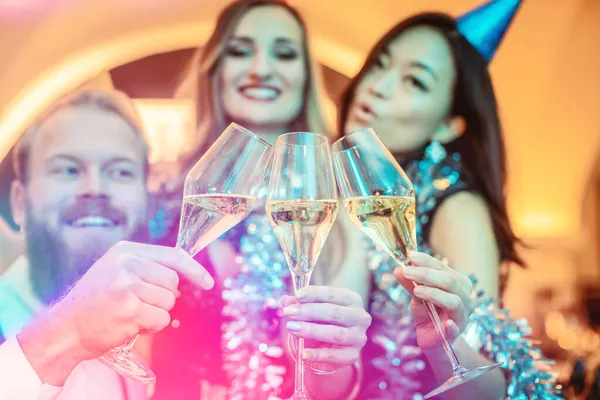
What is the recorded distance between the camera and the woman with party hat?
3.83ft

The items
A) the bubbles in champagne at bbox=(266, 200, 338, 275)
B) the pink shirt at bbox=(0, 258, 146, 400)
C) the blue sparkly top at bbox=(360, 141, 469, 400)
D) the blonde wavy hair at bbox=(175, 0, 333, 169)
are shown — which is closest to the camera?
the bubbles in champagne at bbox=(266, 200, 338, 275)

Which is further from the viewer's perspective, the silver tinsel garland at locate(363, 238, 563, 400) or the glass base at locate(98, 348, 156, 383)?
the silver tinsel garland at locate(363, 238, 563, 400)

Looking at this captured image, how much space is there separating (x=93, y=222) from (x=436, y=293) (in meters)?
0.69

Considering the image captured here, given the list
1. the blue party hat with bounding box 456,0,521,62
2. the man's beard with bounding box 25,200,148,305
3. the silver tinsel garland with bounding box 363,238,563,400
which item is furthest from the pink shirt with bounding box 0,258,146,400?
the blue party hat with bounding box 456,0,521,62

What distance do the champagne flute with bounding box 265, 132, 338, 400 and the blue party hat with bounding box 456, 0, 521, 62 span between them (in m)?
0.58

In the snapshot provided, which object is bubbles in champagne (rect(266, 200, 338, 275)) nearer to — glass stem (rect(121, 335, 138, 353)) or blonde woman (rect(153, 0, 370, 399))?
blonde woman (rect(153, 0, 370, 399))

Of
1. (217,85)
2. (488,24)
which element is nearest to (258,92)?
(217,85)

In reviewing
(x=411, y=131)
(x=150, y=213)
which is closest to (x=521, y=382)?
(x=411, y=131)

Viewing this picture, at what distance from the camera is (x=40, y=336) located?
42.6 inches

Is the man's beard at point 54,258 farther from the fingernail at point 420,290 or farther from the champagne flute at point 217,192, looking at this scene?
the fingernail at point 420,290

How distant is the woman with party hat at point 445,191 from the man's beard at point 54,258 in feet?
1.77

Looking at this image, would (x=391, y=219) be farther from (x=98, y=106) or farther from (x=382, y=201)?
(x=98, y=106)

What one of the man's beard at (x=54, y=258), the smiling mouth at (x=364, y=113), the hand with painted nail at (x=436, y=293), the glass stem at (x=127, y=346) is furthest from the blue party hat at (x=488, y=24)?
the glass stem at (x=127, y=346)

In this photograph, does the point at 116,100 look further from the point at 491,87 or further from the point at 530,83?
the point at 530,83
